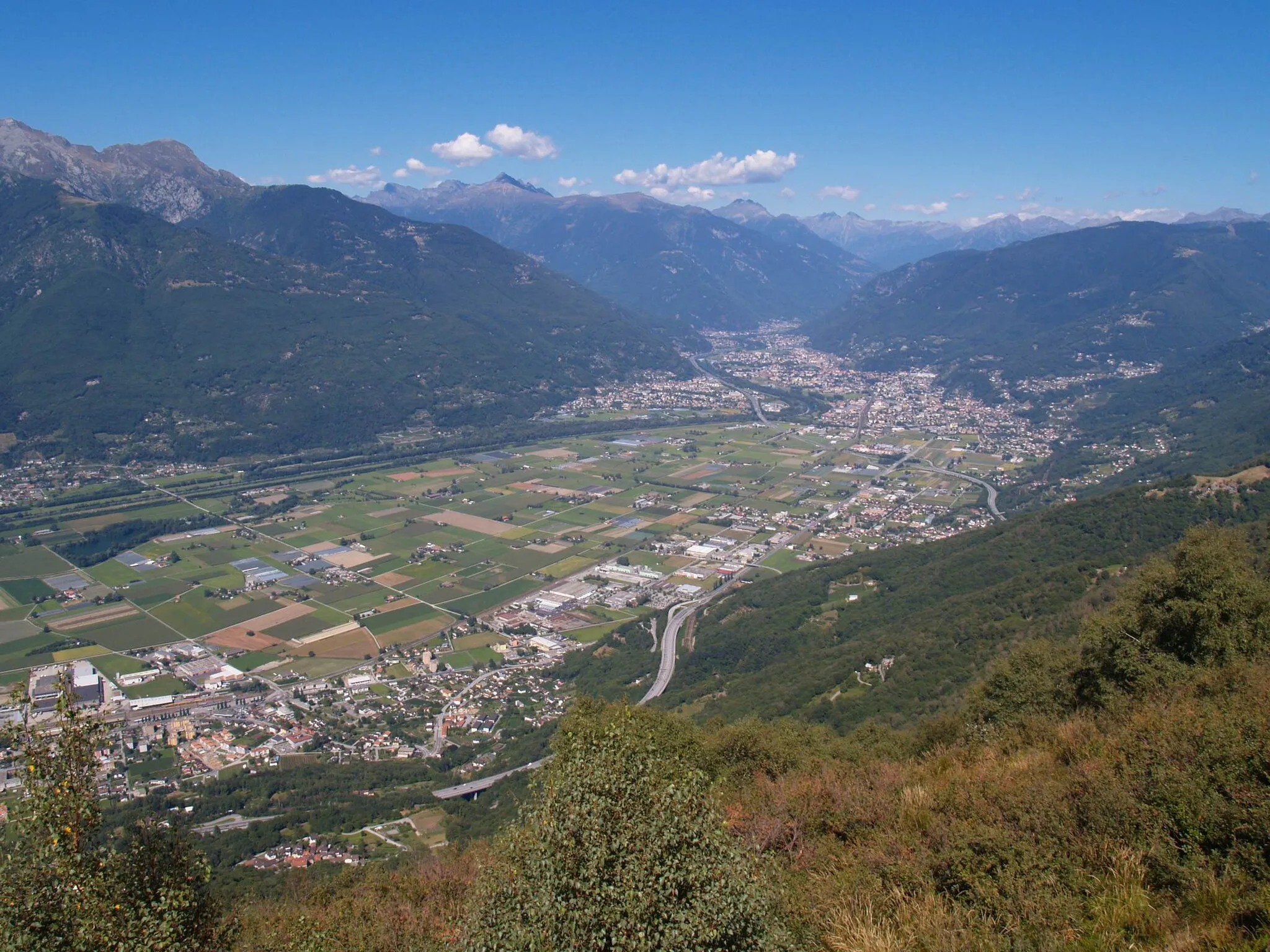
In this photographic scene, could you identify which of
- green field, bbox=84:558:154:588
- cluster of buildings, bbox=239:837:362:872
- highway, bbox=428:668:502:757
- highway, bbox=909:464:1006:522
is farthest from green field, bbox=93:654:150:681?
highway, bbox=909:464:1006:522

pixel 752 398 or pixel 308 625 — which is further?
pixel 752 398

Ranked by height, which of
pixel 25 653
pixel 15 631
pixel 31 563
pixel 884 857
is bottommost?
pixel 25 653

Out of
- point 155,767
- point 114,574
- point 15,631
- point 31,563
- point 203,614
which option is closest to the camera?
point 155,767

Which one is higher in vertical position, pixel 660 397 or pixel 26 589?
pixel 660 397

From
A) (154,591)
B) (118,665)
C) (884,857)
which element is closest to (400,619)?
(118,665)

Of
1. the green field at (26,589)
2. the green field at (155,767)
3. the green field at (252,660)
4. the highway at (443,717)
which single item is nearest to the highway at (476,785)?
the highway at (443,717)

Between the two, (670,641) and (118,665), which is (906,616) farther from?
(118,665)

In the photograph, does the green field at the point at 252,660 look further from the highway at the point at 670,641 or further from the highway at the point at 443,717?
the highway at the point at 670,641

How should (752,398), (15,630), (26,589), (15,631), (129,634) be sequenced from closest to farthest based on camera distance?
(15,631), (15,630), (129,634), (26,589), (752,398)
